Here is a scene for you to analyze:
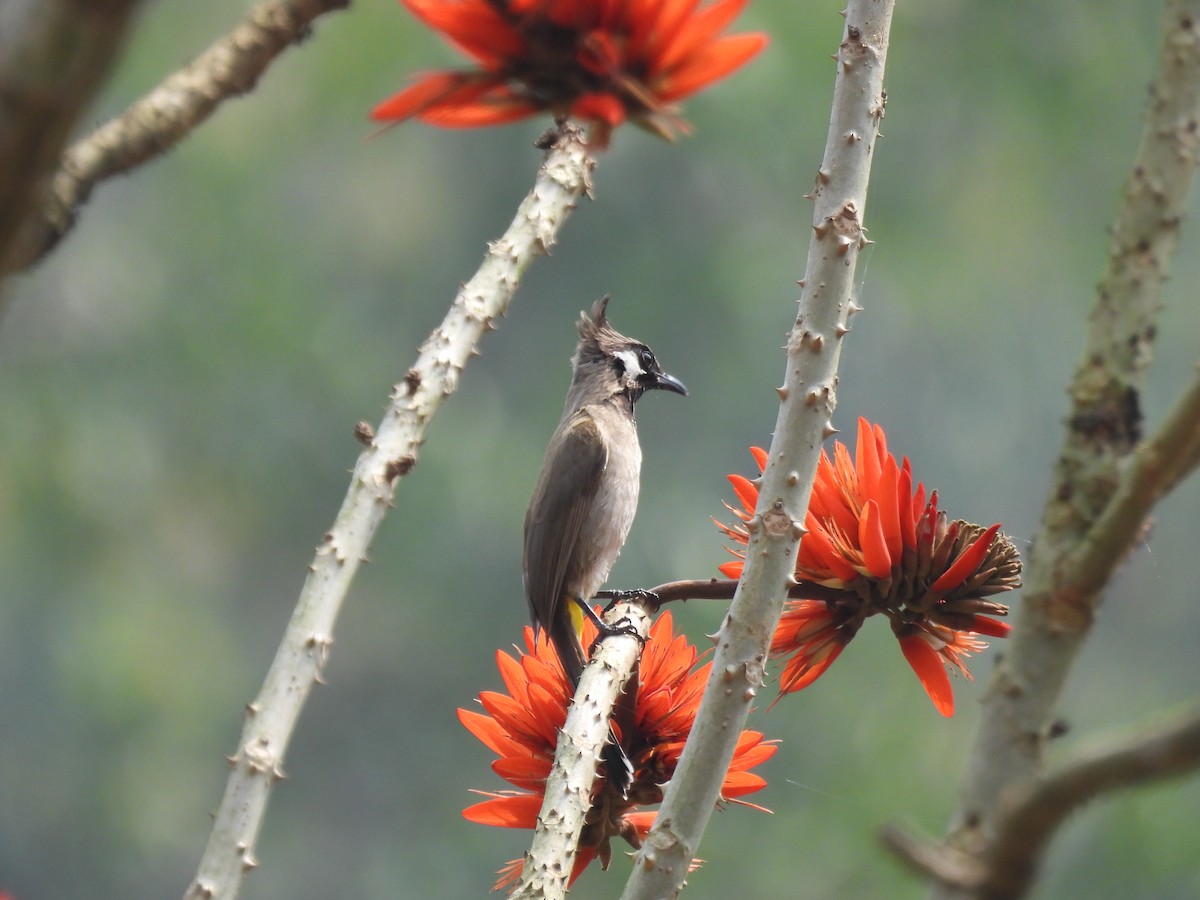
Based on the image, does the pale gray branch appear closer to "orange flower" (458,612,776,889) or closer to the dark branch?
the dark branch

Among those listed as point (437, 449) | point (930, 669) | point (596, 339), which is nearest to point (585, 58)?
point (930, 669)

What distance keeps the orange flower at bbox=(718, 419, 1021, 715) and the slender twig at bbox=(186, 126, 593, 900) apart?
1.37 ft

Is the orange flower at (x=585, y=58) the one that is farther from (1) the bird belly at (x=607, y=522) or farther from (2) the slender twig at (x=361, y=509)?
(1) the bird belly at (x=607, y=522)

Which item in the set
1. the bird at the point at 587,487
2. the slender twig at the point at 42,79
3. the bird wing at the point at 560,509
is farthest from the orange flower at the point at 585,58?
the bird wing at the point at 560,509

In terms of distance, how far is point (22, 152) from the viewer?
0.63 metres

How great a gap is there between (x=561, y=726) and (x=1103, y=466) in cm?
101

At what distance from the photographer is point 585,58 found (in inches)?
36.7

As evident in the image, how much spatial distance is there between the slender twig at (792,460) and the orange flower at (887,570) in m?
0.28

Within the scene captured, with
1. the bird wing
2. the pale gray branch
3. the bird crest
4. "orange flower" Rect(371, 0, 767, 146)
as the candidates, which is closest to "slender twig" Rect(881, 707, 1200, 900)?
the pale gray branch

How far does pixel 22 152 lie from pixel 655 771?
145 cm

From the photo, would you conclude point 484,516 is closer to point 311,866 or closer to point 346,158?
point 311,866

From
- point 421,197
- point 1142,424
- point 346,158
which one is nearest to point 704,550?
point 421,197

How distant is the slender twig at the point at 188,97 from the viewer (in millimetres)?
908

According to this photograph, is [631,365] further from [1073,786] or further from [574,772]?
[1073,786]
